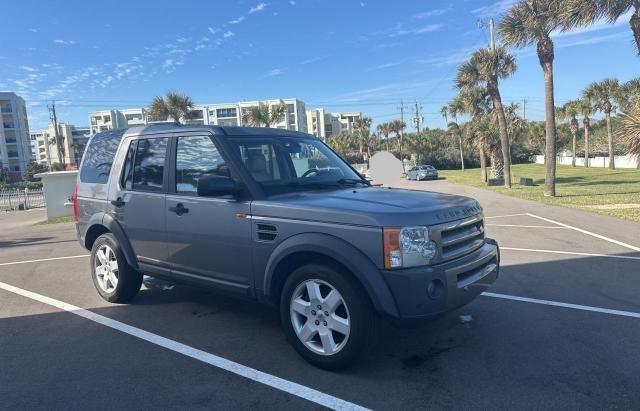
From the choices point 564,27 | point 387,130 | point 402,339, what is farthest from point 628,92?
point 402,339

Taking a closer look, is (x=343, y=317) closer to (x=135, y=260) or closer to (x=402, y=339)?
(x=402, y=339)

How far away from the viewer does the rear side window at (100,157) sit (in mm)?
5669

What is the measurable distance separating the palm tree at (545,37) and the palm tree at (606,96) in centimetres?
3063

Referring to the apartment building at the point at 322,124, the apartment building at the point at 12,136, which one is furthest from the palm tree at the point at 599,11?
the apartment building at the point at 322,124

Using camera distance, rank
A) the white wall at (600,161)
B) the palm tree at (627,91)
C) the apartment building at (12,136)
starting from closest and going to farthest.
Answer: the palm tree at (627,91), the white wall at (600,161), the apartment building at (12,136)

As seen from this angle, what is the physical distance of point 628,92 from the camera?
142ft

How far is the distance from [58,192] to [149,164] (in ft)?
60.8

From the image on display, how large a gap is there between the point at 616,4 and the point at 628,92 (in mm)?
33978

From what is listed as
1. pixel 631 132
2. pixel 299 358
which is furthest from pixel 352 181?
pixel 631 132

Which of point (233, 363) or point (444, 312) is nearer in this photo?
point (444, 312)

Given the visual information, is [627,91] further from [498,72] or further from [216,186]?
[216,186]

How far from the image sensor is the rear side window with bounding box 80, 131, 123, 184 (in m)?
5.67

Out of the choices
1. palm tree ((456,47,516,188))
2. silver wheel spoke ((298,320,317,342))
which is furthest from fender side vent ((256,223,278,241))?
palm tree ((456,47,516,188))

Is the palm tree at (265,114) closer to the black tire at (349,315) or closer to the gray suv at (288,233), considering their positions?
the gray suv at (288,233)
